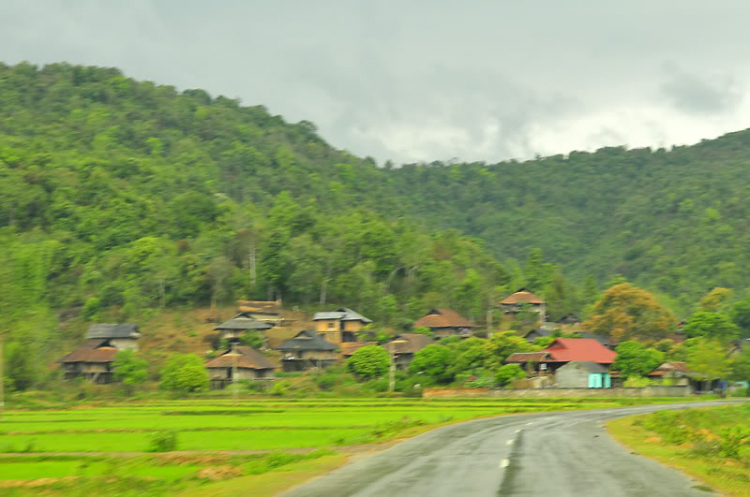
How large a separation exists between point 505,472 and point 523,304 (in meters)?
123

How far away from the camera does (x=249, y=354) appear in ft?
367

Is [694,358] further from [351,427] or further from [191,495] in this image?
[191,495]

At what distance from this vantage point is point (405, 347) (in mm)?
118000

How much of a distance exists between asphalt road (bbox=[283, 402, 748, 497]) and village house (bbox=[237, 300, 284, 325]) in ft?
313

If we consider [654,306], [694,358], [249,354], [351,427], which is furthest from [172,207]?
[351,427]

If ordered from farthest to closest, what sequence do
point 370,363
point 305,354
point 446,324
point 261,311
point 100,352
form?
point 261,311 < point 446,324 < point 305,354 < point 100,352 < point 370,363

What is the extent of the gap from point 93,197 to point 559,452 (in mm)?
151835

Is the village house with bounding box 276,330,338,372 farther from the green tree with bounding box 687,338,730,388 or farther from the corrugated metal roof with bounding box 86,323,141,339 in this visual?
the green tree with bounding box 687,338,730,388

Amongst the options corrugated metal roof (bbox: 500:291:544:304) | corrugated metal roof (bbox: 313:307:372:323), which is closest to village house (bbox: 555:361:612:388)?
corrugated metal roof (bbox: 313:307:372:323)

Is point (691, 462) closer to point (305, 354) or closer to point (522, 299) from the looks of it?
point (305, 354)

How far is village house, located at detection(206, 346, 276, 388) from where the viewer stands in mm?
108375

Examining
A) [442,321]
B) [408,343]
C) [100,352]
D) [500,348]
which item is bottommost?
[100,352]

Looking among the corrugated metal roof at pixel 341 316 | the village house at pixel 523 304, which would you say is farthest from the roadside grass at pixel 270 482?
the village house at pixel 523 304

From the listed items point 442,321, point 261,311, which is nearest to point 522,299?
point 442,321
